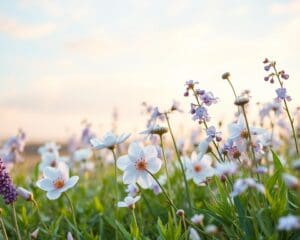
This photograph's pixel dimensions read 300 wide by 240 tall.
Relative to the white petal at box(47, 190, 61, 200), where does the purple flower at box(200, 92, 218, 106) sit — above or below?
above

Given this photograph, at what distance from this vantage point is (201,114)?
8.41 feet

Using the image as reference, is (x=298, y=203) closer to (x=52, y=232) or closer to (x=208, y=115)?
(x=208, y=115)

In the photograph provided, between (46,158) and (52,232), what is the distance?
1422mm

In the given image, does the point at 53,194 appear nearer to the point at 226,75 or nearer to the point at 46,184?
the point at 46,184

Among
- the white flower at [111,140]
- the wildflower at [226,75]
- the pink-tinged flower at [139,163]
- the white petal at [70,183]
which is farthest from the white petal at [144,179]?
the wildflower at [226,75]

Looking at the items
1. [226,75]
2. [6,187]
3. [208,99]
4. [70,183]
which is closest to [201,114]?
[208,99]

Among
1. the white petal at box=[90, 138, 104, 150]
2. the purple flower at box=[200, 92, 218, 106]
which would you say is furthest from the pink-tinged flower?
the purple flower at box=[200, 92, 218, 106]

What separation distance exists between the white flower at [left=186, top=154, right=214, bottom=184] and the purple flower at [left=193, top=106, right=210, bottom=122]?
459mm

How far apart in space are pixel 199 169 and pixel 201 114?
1.82 feet

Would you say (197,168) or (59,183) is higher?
(59,183)

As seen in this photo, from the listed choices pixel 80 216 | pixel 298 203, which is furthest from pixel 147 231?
pixel 298 203

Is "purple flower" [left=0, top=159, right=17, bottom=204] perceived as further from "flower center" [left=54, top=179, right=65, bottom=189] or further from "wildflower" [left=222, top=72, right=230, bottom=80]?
"wildflower" [left=222, top=72, right=230, bottom=80]

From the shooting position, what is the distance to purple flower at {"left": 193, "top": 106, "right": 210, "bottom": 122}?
256 centimetres

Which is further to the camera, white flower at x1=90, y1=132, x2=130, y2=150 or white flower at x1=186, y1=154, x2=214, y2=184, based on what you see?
white flower at x1=186, y1=154, x2=214, y2=184
